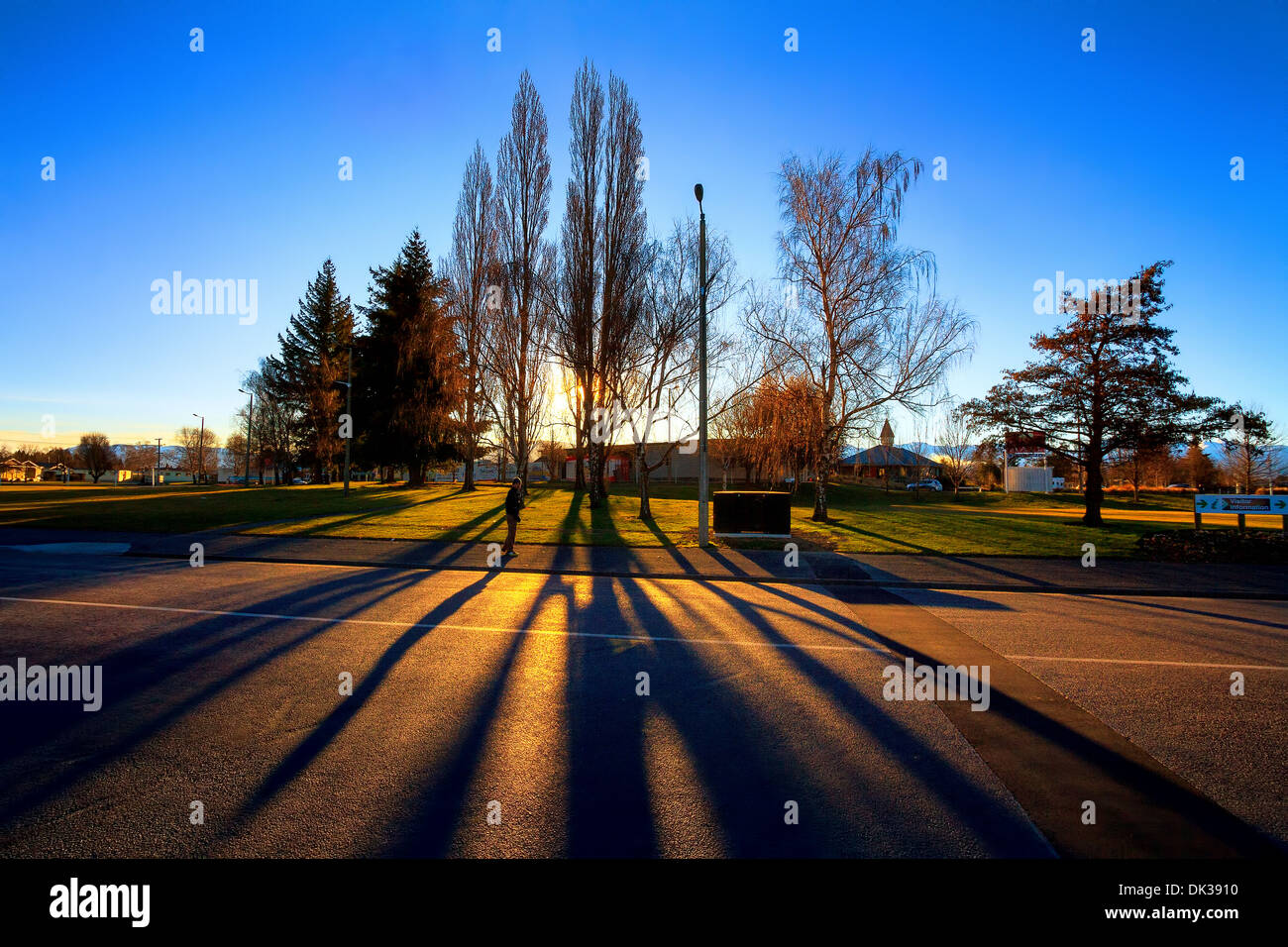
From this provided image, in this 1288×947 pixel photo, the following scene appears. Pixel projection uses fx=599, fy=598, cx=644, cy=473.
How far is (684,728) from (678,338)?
687 inches

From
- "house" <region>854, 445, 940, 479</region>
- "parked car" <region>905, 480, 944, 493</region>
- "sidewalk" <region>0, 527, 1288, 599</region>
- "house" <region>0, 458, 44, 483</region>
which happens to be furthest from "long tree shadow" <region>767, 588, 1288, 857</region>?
"house" <region>0, 458, 44, 483</region>

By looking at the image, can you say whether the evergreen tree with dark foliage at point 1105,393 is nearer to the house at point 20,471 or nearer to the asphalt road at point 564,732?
the asphalt road at point 564,732

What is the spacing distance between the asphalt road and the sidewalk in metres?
3.45

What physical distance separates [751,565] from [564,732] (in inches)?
394

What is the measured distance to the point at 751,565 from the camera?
1393cm

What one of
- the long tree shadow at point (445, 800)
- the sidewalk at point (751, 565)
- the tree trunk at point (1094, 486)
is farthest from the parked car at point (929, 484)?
the long tree shadow at point (445, 800)

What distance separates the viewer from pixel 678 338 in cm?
2066

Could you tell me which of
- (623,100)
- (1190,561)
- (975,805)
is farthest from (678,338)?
(975,805)

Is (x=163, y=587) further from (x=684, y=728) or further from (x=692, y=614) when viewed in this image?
(x=684, y=728)

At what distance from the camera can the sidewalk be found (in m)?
12.0

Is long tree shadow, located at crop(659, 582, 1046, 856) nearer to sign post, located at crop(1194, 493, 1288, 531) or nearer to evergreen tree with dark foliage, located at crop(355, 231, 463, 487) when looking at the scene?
sign post, located at crop(1194, 493, 1288, 531)

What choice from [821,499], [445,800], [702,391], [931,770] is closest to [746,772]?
[931,770]

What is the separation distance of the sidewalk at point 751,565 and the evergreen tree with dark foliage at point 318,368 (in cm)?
3102

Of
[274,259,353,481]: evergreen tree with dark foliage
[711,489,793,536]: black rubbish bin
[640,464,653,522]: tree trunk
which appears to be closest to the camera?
[711,489,793,536]: black rubbish bin
